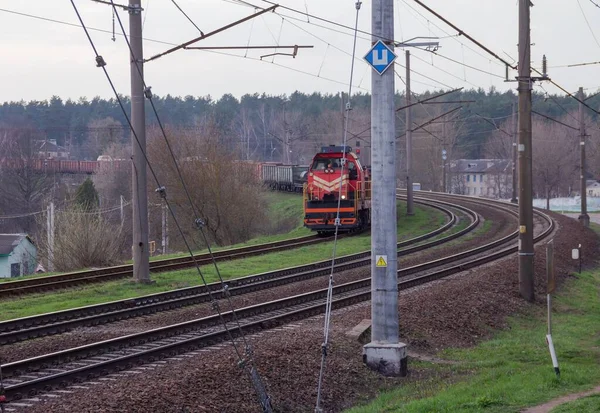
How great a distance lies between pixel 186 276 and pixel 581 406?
1567 centimetres

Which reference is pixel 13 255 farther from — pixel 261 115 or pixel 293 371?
pixel 261 115

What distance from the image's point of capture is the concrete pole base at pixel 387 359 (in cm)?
1320

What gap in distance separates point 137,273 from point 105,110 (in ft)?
413

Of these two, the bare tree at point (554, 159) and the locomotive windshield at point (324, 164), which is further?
the bare tree at point (554, 159)

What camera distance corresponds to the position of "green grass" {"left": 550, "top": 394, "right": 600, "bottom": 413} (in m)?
9.81

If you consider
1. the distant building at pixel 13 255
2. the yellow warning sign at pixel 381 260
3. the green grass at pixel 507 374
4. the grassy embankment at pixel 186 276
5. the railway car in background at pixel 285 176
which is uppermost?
the railway car in background at pixel 285 176

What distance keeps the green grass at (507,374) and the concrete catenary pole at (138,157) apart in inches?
361

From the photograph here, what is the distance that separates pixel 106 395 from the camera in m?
10.2

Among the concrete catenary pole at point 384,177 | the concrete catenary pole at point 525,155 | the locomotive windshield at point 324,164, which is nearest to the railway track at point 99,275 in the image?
the locomotive windshield at point 324,164

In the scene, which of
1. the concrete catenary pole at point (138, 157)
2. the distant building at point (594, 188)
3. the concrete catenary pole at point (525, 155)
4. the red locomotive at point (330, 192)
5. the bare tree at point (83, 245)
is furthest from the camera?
the distant building at point (594, 188)

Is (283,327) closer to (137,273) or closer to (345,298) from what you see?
(345,298)

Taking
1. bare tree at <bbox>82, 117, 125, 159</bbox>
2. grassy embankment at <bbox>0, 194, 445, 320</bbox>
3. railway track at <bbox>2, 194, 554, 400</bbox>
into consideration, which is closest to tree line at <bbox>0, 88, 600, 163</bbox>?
bare tree at <bbox>82, 117, 125, 159</bbox>

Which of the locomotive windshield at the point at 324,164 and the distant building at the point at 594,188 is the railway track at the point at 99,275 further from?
the distant building at the point at 594,188

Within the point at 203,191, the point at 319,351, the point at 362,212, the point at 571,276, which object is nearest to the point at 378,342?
the point at 319,351
